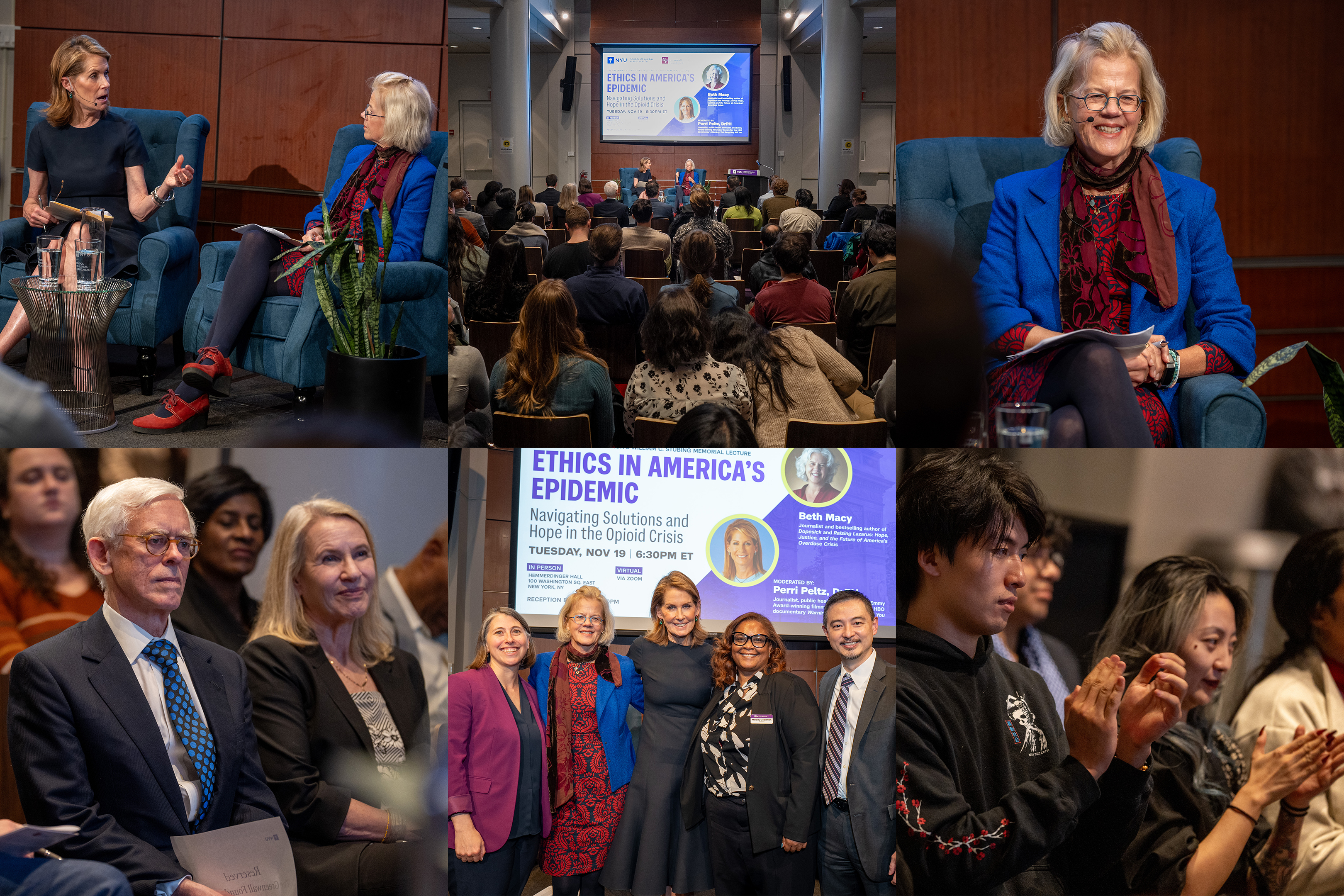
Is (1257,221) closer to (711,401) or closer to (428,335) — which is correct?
(711,401)

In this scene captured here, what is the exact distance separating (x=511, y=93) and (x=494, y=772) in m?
1.59

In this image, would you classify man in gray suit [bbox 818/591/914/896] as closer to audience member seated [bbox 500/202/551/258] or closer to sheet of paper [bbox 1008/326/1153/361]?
sheet of paper [bbox 1008/326/1153/361]

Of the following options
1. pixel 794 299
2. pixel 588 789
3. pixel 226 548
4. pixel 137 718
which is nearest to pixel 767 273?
pixel 794 299

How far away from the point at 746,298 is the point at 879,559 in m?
0.78

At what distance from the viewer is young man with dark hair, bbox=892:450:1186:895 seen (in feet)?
7.08

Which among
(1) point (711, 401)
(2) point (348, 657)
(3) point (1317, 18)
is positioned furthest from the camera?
(3) point (1317, 18)

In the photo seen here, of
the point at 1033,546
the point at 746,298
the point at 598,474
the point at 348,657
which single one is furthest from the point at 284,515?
the point at 1033,546

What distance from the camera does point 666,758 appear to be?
2.21m

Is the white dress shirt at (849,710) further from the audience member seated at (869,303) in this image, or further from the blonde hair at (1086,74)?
the blonde hair at (1086,74)

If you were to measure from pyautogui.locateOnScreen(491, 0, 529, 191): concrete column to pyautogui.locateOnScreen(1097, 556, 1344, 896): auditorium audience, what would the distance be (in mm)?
1683

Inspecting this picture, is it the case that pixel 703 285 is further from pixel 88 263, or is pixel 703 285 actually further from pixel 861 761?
pixel 88 263

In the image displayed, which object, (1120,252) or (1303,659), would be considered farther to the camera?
(1120,252)

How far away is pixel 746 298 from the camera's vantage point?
2668 millimetres

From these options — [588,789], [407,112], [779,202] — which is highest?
[407,112]
